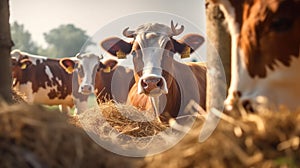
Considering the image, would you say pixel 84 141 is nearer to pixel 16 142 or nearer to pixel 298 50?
pixel 16 142

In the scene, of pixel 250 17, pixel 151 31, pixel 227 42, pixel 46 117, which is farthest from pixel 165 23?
pixel 46 117

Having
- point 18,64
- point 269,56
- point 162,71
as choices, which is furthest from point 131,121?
point 18,64

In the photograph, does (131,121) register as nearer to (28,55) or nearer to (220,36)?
(220,36)

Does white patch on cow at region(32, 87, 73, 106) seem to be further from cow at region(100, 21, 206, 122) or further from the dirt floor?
the dirt floor

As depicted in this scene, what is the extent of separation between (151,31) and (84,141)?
195 inches

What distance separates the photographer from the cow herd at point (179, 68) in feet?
11.6

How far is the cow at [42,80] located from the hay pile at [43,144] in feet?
43.0

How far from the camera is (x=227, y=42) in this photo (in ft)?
15.7

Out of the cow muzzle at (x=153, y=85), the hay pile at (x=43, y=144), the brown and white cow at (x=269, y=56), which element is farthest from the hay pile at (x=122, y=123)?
the hay pile at (x=43, y=144)

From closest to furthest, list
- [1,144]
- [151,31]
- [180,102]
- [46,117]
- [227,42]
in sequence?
[1,144] → [46,117] → [227,42] → [180,102] → [151,31]

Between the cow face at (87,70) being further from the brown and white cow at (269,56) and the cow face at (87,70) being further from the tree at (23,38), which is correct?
the tree at (23,38)

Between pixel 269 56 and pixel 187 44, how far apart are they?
13.2 feet

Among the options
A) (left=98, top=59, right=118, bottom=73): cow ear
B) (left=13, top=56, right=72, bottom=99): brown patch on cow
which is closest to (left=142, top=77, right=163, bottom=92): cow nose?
(left=98, top=59, right=118, bottom=73): cow ear

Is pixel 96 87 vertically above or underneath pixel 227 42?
underneath
